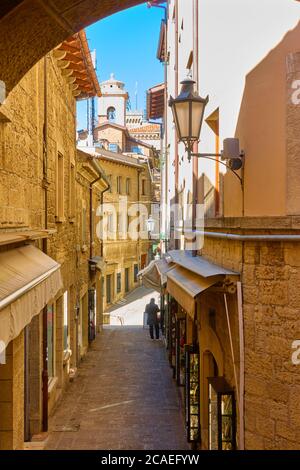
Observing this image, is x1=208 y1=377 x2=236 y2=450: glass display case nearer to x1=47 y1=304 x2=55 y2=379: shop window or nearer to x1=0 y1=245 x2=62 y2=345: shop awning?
x1=0 y1=245 x2=62 y2=345: shop awning

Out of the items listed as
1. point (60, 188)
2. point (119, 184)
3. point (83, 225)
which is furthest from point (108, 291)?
point (60, 188)

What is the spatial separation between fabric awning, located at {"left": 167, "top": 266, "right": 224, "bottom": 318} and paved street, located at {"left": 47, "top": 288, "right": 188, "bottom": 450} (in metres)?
3.66

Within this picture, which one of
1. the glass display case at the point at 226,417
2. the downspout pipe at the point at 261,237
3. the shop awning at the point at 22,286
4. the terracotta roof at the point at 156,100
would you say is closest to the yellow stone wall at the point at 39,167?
the shop awning at the point at 22,286

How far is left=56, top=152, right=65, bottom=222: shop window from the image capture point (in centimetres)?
1286

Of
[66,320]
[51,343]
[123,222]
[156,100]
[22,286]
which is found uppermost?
[156,100]

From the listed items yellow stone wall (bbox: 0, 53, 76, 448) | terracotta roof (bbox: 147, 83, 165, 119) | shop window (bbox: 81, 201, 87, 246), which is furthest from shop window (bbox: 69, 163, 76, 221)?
terracotta roof (bbox: 147, 83, 165, 119)

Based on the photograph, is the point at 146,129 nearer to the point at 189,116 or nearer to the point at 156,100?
the point at 156,100

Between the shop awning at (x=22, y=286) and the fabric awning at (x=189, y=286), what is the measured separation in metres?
1.79

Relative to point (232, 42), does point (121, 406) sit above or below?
below

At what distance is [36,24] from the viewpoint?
502 cm

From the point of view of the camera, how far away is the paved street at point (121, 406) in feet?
33.7

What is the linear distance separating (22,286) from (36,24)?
260cm

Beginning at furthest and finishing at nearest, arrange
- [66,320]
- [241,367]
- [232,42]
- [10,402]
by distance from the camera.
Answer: [66,320] < [232,42] < [10,402] < [241,367]

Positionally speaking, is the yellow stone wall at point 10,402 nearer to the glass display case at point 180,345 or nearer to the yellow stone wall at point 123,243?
the glass display case at point 180,345
